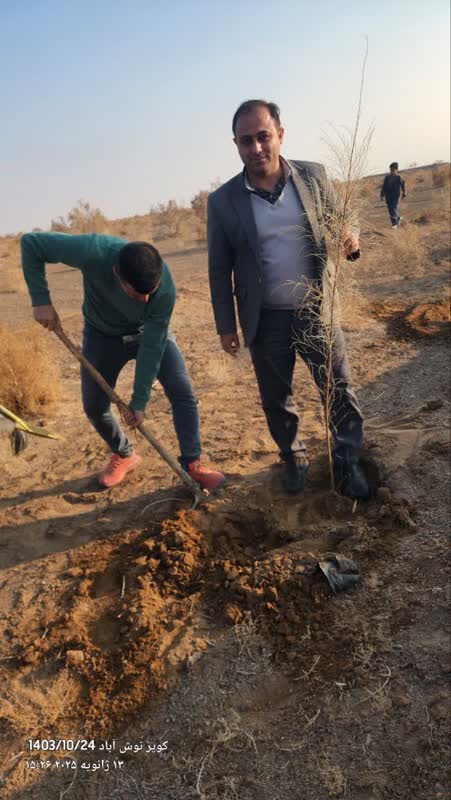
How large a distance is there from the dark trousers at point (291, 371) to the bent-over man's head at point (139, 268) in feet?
2.19

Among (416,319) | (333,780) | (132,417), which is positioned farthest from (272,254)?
(416,319)

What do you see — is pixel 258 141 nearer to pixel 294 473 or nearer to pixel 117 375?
pixel 117 375

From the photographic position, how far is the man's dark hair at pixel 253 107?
2.67 metres

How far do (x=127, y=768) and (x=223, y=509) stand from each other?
148 centimetres

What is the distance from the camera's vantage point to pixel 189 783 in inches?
79.0

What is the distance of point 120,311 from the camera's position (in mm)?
3027

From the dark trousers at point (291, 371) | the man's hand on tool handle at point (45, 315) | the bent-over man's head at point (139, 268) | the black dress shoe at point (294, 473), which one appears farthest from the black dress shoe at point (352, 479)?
the man's hand on tool handle at point (45, 315)

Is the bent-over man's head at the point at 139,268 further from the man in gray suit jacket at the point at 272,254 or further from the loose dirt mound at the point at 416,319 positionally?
the loose dirt mound at the point at 416,319

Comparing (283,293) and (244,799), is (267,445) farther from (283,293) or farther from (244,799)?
(244,799)

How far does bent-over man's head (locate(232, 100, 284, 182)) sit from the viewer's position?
8.69ft

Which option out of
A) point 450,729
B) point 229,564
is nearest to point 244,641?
point 229,564

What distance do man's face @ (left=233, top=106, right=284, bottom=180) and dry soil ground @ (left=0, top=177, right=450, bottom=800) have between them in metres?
0.70

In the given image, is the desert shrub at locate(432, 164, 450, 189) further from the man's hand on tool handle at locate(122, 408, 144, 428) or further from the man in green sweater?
the man's hand on tool handle at locate(122, 408, 144, 428)

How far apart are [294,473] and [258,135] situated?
184 centimetres
